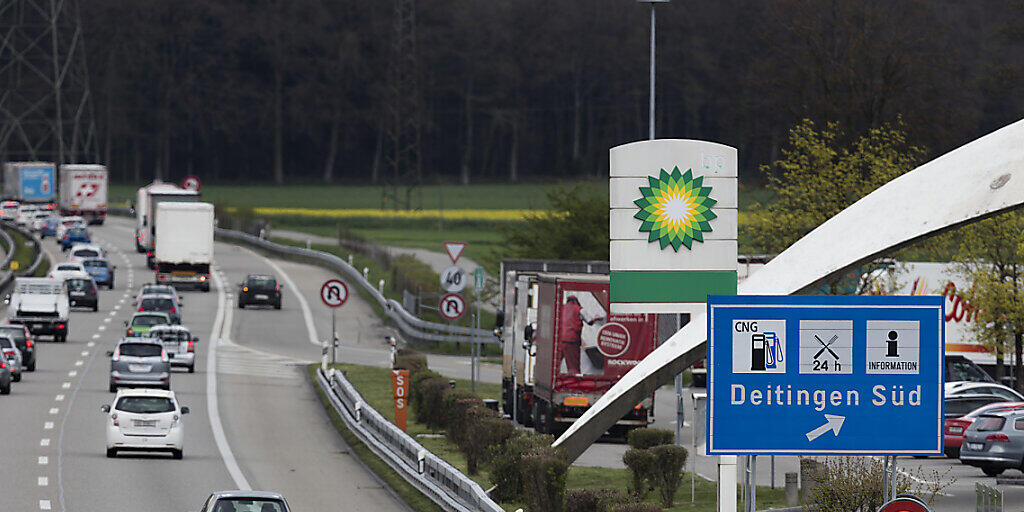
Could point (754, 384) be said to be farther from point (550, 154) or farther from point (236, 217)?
→ point (550, 154)

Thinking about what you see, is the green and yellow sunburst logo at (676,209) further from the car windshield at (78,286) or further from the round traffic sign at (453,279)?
the car windshield at (78,286)

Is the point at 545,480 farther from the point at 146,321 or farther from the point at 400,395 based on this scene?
the point at 146,321

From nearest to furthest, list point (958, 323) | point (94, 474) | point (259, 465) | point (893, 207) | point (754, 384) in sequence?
point (754, 384), point (893, 207), point (94, 474), point (259, 465), point (958, 323)

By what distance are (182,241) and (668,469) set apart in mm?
47802

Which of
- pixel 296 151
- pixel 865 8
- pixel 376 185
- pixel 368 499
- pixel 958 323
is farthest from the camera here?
pixel 296 151

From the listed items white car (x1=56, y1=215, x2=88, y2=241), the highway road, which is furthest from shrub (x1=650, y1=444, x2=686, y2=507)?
white car (x1=56, y1=215, x2=88, y2=241)

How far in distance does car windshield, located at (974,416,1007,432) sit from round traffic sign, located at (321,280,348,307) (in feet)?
58.9

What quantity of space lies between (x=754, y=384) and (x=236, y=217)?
8983 cm

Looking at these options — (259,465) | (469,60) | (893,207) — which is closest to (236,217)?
(469,60)

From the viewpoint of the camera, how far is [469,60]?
161 meters

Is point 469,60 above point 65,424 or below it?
above

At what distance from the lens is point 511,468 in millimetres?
23969

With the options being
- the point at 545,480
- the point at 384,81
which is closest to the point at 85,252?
the point at 545,480

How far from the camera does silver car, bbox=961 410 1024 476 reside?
27.9 meters
